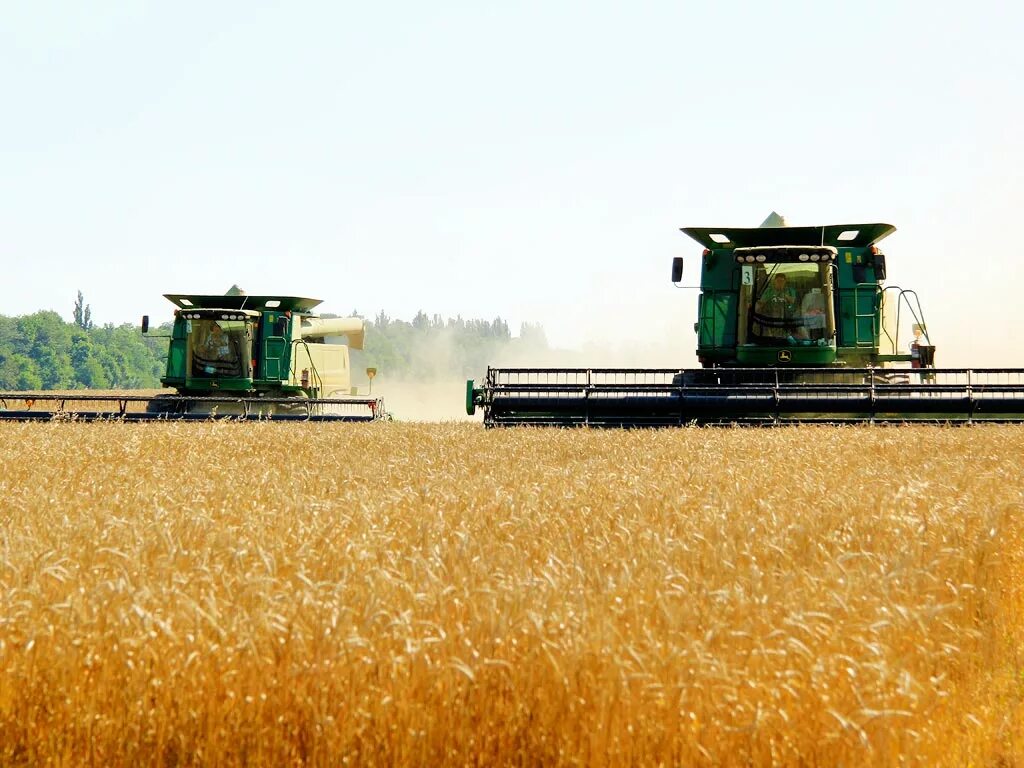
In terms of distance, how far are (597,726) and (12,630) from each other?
1699mm

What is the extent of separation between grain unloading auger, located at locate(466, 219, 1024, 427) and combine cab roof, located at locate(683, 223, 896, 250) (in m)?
0.02

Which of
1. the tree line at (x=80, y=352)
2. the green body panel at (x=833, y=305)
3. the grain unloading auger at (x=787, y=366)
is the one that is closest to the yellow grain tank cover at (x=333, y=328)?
the grain unloading auger at (x=787, y=366)

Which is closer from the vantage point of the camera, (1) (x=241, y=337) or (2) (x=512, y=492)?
(2) (x=512, y=492)

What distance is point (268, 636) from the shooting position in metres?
3.00

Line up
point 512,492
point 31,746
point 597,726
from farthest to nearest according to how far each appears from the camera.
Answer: point 512,492 < point 31,746 < point 597,726

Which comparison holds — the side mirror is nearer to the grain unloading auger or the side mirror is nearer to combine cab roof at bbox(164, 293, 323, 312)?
the grain unloading auger

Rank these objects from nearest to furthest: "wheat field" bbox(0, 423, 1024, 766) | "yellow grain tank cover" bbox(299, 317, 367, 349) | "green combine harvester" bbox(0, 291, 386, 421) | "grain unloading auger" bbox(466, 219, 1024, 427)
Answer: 1. "wheat field" bbox(0, 423, 1024, 766)
2. "grain unloading auger" bbox(466, 219, 1024, 427)
3. "green combine harvester" bbox(0, 291, 386, 421)
4. "yellow grain tank cover" bbox(299, 317, 367, 349)

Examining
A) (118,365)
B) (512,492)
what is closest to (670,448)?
(512,492)

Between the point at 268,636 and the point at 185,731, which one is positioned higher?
the point at 268,636

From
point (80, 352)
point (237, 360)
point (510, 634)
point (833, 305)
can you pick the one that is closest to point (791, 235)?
point (833, 305)

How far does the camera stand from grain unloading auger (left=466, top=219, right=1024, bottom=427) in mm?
13859

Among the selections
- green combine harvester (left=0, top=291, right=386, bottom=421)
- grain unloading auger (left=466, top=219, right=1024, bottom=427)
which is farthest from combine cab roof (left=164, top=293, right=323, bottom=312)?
grain unloading auger (left=466, top=219, right=1024, bottom=427)

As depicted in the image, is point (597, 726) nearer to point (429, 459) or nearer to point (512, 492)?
point (512, 492)

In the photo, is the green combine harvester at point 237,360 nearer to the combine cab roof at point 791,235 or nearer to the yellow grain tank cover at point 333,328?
the yellow grain tank cover at point 333,328
